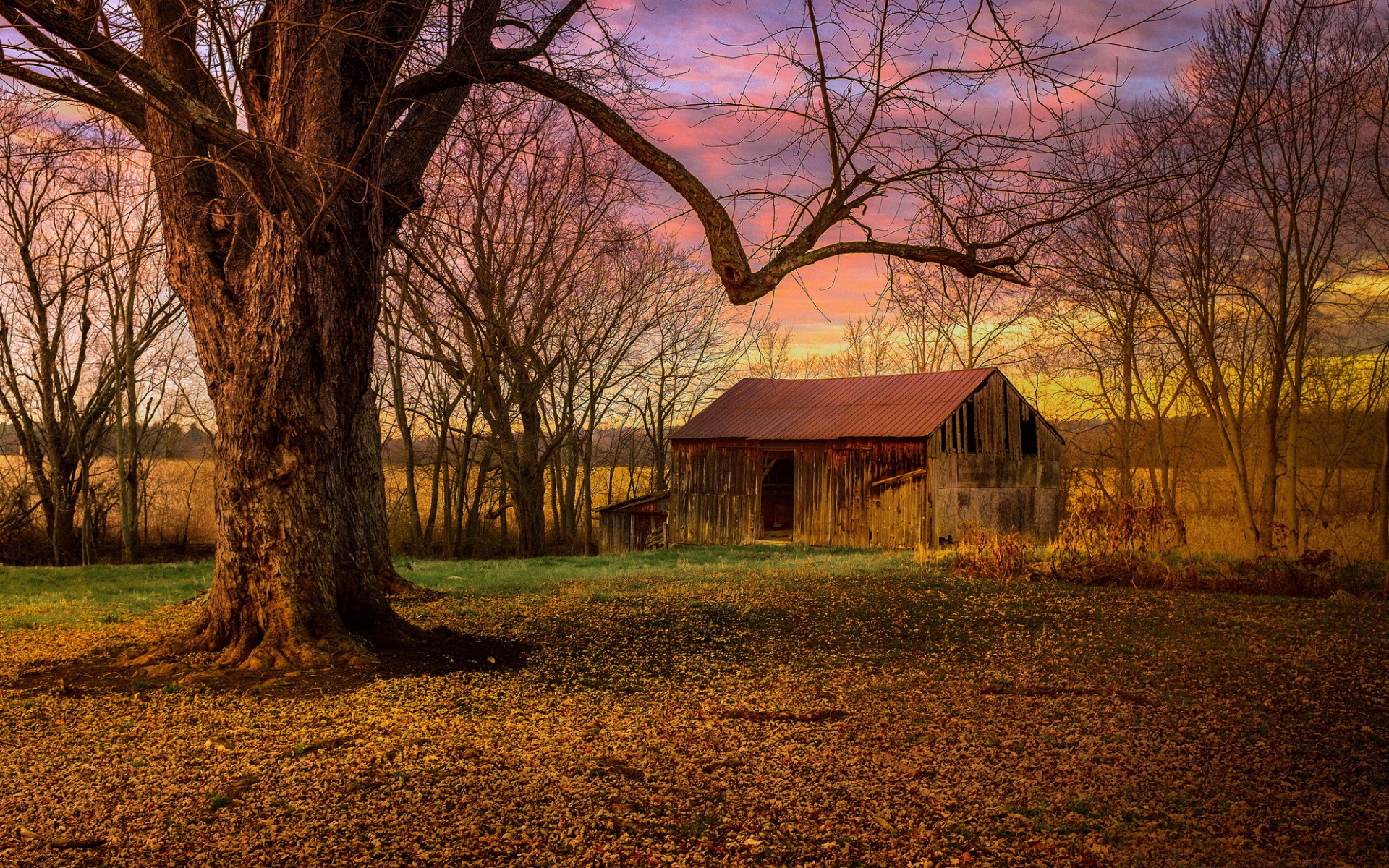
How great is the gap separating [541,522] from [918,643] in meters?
19.9

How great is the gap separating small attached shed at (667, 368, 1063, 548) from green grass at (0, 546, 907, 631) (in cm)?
407

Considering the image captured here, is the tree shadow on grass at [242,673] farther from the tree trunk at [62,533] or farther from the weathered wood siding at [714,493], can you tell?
the tree trunk at [62,533]

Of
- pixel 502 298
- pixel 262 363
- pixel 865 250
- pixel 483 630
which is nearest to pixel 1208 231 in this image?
pixel 502 298

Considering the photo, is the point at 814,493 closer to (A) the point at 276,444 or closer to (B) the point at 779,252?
(B) the point at 779,252

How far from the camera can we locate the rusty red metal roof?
23.0 metres

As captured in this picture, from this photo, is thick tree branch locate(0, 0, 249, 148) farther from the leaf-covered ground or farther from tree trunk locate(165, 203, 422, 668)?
the leaf-covered ground

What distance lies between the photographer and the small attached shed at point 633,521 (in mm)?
26953

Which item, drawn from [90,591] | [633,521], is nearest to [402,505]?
[633,521]

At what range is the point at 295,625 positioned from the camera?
6113 mm

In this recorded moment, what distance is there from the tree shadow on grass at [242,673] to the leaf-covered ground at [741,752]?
0.16ft

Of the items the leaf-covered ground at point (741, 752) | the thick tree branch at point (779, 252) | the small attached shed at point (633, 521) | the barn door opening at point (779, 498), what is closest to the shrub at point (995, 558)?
the leaf-covered ground at point (741, 752)

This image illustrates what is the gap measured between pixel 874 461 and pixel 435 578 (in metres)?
12.8

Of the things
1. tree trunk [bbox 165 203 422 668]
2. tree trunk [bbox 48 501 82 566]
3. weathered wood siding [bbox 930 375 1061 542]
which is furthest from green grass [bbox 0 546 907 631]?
tree trunk [bbox 48 501 82 566]

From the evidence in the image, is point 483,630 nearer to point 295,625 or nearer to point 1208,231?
point 295,625
